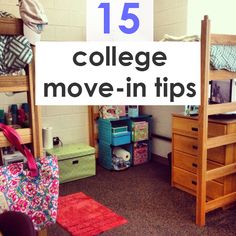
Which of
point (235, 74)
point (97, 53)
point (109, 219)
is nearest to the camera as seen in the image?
point (97, 53)

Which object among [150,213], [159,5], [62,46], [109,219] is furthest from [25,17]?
[159,5]

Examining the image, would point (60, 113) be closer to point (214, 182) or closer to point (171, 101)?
point (214, 182)

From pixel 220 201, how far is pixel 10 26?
6.89ft

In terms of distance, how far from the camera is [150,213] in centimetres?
264

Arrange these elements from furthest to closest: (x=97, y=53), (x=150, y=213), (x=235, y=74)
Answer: (x=150, y=213)
(x=235, y=74)
(x=97, y=53)

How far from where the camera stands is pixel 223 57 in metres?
2.33

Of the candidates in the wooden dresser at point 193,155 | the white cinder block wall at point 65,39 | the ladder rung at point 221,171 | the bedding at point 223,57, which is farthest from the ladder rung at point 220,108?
the white cinder block wall at point 65,39

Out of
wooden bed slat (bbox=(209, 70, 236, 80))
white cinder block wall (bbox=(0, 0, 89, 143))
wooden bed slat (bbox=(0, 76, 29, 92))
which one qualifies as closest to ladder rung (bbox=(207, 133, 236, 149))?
wooden bed slat (bbox=(209, 70, 236, 80))

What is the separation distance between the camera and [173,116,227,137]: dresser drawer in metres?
2.64

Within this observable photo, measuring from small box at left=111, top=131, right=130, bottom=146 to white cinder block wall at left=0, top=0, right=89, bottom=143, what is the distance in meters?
0.51

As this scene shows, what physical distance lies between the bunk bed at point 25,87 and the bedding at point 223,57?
1351 millimetres

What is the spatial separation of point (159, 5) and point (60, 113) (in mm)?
1799

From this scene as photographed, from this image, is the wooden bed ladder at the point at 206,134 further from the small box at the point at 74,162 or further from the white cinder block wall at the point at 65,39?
the white cinder block wall at the point at 65,39

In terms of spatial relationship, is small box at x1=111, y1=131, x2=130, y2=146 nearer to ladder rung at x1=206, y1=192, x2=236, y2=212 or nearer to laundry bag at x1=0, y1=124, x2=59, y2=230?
ladder rung at x1=206, y1=192, x2=236, y2=212
